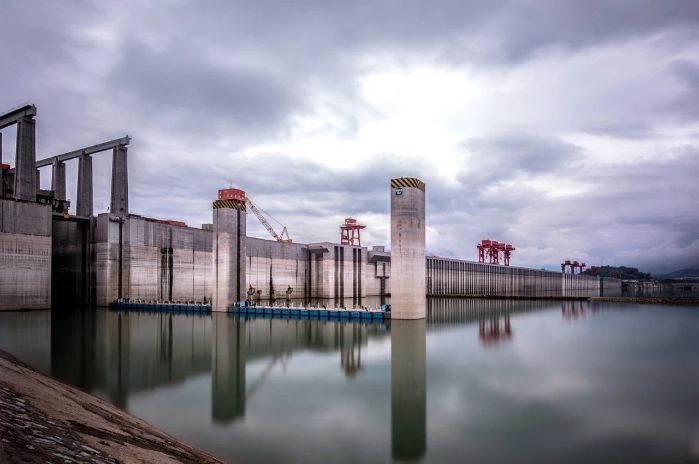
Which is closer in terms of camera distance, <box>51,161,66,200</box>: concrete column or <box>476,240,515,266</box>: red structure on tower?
<box>51,161,66,200</box>: concrete column

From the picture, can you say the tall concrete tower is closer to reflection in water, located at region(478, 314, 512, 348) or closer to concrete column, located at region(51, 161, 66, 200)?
reflection in water, located at region(478, 314, 512, 348)

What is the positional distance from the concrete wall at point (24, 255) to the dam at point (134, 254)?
0.30 ft

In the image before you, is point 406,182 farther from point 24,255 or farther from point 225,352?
point 24,255

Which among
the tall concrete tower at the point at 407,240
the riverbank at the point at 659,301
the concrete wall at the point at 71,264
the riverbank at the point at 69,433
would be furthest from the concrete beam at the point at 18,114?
the riverbank at the point at 659,301

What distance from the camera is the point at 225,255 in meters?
48.1

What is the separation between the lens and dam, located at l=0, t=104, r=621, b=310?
1805 inches

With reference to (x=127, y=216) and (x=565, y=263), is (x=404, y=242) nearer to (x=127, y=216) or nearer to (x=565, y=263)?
(x=127, y=216)

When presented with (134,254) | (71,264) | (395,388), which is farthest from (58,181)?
(395,388)

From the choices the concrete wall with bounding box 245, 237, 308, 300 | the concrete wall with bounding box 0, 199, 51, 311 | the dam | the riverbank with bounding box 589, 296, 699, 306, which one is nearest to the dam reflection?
the concrete wall with bounding box 0, 199, 51, 311

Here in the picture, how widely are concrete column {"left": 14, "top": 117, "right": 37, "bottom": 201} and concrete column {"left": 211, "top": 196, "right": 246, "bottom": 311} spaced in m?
20.5

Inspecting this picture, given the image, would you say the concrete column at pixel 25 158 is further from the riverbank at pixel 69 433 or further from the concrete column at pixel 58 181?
the riverbank at pixel 69 433

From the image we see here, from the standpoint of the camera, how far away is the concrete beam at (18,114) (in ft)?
166

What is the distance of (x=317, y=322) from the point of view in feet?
133

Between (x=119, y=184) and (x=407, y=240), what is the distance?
38.7 meters
